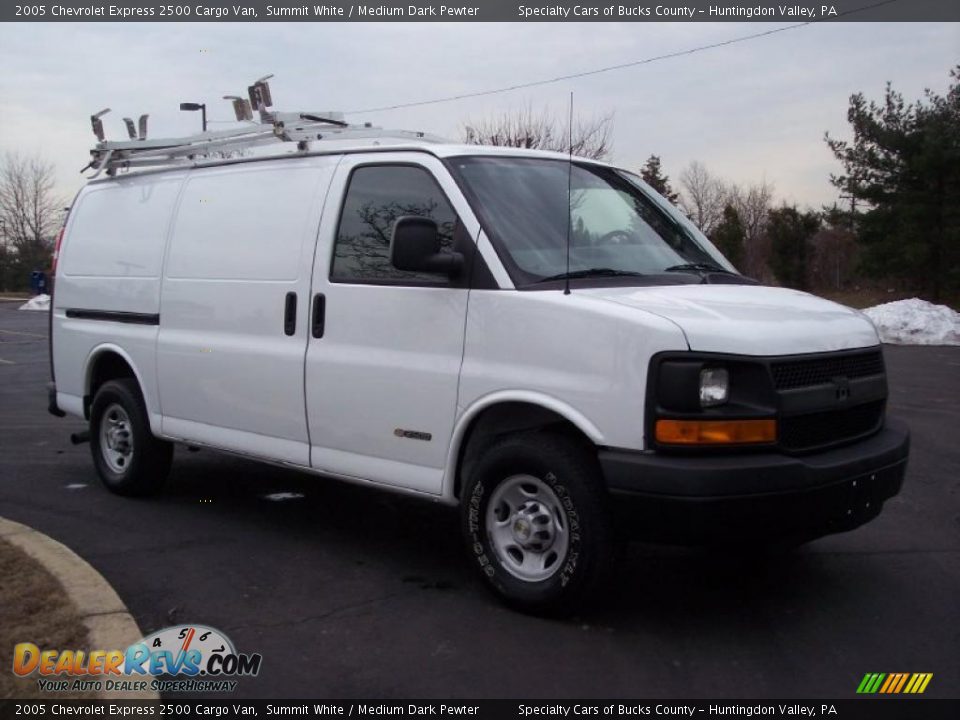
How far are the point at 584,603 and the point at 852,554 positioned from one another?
195cm

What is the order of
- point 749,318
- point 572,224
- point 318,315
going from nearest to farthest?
point 749,318 → point 572,224 → point 318,315

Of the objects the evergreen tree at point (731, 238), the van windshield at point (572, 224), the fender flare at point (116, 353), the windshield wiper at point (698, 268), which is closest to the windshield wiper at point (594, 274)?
the van windshield at point (572, 224)

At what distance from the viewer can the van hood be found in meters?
3.87

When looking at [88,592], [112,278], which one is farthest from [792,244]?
[88,592]

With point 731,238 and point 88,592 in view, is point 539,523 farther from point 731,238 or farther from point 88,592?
point 731,238

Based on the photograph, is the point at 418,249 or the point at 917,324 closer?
the point at 418,249

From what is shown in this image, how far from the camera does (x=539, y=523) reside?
169 inches

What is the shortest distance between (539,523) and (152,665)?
170 centimetres

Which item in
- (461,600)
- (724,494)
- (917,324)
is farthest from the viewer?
(917,324)

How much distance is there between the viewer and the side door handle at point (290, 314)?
17.4ft

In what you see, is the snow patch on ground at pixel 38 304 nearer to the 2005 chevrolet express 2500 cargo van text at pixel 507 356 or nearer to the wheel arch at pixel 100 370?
the wheel arch at pixel 100 370

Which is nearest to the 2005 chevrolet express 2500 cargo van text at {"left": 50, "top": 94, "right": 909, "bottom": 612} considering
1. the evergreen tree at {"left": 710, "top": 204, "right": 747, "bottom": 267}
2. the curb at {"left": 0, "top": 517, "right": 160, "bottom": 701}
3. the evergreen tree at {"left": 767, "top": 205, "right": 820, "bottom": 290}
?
the curb at {"left": 0, "top": 517, "right": 160, "bottom": 701}
